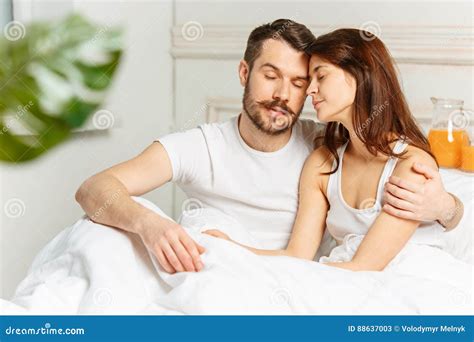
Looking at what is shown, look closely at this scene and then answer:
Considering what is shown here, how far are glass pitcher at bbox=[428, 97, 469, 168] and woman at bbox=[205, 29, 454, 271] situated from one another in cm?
40

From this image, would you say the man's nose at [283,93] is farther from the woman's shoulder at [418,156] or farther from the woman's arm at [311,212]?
the woman's shoulder at [418,156]

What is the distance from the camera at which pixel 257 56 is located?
1.65m

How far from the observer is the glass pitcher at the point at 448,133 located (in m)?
1.87

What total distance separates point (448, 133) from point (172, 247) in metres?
0.95

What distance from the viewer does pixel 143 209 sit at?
1351 mm

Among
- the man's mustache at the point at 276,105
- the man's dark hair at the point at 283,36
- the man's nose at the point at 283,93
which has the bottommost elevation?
the man's mustache at the point at 276,105

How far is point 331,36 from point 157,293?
2.06 ft

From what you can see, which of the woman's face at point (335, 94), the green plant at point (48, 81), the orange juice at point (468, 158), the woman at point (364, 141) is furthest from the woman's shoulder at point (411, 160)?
the green plant at point (48, 81)

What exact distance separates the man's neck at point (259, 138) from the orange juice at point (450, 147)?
45 cm

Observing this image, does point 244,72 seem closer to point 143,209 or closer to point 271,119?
point 271,119

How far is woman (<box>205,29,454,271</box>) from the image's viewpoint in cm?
141

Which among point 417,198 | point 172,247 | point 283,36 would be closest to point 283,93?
point 283,36

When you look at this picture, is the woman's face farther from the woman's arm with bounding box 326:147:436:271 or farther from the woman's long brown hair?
the woman's arm with bounding box 326:147:436:271

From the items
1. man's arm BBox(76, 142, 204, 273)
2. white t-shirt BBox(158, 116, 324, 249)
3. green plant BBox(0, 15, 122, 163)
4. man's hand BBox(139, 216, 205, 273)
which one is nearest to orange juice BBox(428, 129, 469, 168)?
white t-shirt BBox(158, 116, 324, 249)
